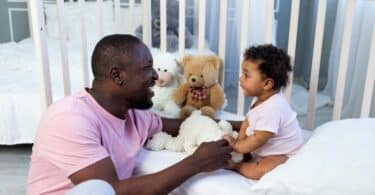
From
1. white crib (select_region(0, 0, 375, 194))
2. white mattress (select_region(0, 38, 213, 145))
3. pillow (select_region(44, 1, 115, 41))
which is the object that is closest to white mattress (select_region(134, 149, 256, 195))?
white crib (select_region(0, 0, 375, 194))

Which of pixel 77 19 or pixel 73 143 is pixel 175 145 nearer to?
pixel 73 143

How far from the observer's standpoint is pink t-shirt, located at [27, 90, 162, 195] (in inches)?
37.1

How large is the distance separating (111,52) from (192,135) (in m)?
0.42

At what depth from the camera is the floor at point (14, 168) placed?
73.1 inches

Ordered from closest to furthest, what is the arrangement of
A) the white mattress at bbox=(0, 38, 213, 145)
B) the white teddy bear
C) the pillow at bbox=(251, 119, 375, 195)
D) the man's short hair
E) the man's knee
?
the man's knee → the pillow at bbox=(251, 119, 375, 195) → the man's short hair → the white teddy bear → the white mattress at bbox=(0, 38, 213, 145)

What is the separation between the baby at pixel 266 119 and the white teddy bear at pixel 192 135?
0.36ft

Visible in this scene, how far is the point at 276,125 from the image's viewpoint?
1.06 m

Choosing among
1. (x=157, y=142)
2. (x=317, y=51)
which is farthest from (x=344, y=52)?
(x=157, y=142)

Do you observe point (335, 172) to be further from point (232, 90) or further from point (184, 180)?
point (232, 90)

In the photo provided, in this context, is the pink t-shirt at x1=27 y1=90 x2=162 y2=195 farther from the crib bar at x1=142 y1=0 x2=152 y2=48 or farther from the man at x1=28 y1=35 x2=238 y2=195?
the crib bar at x1=142 y1=0 x2=152 y2=48

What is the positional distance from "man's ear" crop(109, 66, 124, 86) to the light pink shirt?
0.42 metres

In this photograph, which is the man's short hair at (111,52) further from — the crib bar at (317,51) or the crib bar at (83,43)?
the crib bar at (317,51)

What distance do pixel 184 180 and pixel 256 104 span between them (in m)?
0.34

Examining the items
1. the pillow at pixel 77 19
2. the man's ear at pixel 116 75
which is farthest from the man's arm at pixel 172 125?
the pillow at pixel 77 19
